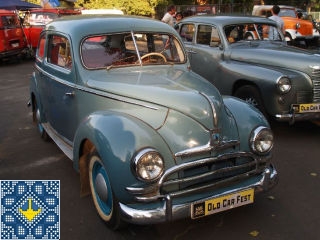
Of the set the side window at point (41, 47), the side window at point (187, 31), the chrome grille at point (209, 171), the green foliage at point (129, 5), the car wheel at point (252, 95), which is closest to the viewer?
the chrome grille at point (209, 171)

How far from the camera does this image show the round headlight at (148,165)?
9.64 feet

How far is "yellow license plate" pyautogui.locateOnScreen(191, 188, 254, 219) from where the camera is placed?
10.0 feet

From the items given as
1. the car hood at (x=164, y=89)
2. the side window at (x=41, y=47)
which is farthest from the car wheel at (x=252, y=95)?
the side window at (x=41, y=47)

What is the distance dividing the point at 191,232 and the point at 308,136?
322cm

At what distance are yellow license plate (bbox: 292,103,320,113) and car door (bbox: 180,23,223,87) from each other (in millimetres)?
1624

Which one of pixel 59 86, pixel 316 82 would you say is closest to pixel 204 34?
pixel 316 82

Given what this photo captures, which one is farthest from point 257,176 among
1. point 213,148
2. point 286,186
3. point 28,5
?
point 28,5

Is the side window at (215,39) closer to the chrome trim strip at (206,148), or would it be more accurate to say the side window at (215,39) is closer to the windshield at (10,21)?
the chrome trim strip at (206,148)

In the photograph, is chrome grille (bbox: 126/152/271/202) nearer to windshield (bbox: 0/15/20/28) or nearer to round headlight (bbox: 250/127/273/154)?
round headlight (bbox: 250/127/273/154)

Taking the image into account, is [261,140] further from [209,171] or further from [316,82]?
[316,82]

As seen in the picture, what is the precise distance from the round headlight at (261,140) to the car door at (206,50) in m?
3.32

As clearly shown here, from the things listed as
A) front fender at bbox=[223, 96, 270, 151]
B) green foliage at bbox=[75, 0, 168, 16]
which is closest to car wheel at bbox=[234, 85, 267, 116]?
front fender at bbox=[223, 96, 270, 151]

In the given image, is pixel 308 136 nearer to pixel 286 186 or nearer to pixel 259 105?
pixel 259 105

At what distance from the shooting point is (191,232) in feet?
11.3
